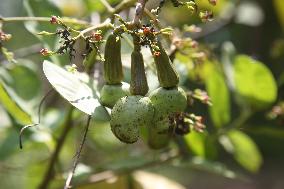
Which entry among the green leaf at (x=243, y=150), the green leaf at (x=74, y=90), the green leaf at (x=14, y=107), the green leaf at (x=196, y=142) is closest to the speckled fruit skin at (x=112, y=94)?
the green leaf at (x=74, y=90)

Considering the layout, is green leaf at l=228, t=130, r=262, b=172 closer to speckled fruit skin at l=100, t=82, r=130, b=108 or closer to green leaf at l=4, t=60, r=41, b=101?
green leaf at l=4, t=60, r=41, b=101

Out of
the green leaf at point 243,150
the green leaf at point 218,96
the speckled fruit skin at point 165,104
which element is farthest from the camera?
the green leaf at point 243,150

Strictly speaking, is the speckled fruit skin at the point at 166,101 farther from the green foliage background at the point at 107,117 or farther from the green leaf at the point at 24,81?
the green leaf at the point at 24,81

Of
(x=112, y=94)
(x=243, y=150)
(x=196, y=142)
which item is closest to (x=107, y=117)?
(x=112, y=94)

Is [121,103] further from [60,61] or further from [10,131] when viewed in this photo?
[10,131]

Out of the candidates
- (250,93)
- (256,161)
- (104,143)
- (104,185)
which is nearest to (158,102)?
(250,93)

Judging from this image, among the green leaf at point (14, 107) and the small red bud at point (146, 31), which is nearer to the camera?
the small red bud at point (146, 31)

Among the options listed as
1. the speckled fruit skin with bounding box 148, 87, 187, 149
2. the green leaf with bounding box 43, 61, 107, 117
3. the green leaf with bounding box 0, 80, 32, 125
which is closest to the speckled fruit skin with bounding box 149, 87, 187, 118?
the speckled fruit skin with bounding box 148, 87, 187, 149

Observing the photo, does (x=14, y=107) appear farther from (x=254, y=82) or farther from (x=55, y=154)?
(x=254, y=82)
